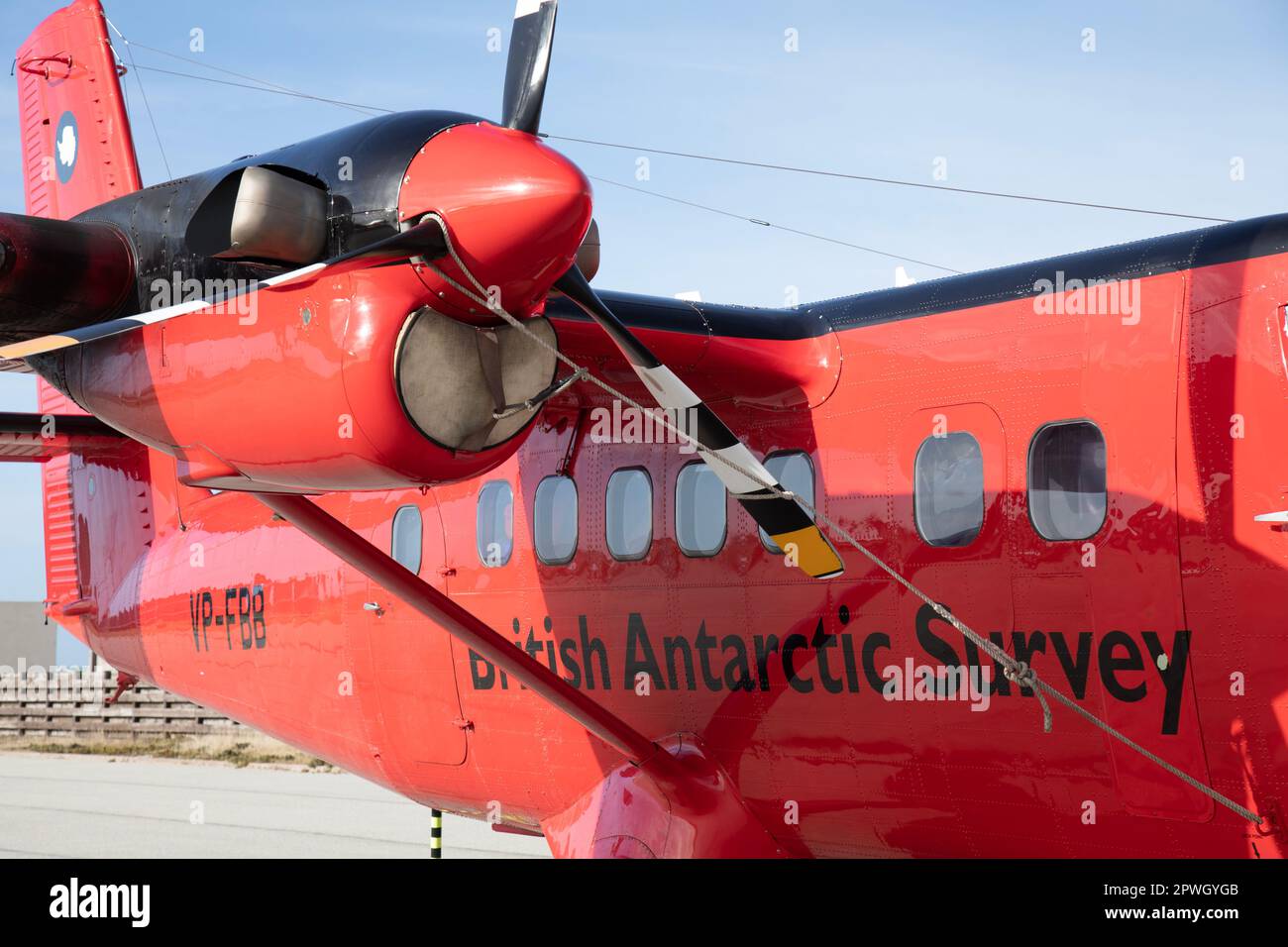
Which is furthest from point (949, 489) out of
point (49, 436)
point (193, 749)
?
point (193, 749)

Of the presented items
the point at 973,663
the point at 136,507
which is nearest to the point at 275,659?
the point at 136,507

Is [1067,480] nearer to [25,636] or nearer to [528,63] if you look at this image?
[528,63]

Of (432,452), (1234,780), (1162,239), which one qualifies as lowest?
(1234,780)

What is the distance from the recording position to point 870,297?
7.24 metres

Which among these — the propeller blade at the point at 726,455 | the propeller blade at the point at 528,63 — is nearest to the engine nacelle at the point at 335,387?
the propeller blade at the point at 726,455

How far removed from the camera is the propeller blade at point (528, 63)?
5.79 meters

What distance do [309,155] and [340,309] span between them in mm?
853

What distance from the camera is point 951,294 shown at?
680cm

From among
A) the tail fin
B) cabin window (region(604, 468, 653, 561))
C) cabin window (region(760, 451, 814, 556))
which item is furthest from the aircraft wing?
cabin window (region(760, 451, 814, 556))

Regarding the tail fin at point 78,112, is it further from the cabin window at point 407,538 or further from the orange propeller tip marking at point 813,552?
the orange propeller tip marking at point 813,552

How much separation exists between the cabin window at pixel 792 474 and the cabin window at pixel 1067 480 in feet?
4.36

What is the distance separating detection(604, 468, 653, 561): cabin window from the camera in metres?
7.85

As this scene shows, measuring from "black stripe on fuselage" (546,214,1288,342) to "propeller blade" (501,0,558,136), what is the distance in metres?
1.20
